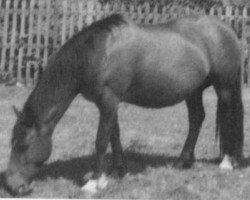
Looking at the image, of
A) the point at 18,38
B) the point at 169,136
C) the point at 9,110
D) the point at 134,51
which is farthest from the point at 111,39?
the point at 18,38

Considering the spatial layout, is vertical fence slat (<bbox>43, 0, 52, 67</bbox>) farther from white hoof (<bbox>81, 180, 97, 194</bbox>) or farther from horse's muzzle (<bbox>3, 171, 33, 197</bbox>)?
horse's muzzle (<bbox>3, 171, 33, 197</bbox>)

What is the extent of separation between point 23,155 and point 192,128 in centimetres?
240

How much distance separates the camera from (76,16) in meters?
14.2

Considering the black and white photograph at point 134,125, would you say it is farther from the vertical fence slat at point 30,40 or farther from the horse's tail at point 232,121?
the vertical fence slat at point 30,40

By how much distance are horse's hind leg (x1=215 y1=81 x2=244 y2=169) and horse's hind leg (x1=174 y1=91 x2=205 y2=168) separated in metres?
0.26

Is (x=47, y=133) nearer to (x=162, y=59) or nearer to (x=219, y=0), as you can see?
(x=162, y=59)

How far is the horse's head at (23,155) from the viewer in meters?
6.15

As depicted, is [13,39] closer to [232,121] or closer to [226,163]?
[232,121]

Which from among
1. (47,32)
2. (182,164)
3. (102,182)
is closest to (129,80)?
(102,182)

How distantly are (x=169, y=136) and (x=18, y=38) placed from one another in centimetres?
590

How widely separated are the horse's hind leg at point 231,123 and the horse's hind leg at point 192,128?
0.26 m

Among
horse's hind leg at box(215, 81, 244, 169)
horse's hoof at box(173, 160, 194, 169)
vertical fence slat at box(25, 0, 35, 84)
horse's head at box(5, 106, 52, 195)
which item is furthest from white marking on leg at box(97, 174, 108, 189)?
vertical fence slat at box(25, 0, 35, 84)

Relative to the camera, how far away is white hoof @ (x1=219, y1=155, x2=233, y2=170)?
7.44 m

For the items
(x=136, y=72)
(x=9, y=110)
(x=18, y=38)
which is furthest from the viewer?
(x=18, y=38)
